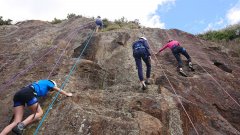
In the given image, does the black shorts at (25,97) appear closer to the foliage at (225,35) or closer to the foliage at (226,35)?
the foliage at (226,35)

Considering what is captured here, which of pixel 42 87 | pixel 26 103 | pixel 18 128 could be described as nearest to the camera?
pixel 18 128

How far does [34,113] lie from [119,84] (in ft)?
12.2

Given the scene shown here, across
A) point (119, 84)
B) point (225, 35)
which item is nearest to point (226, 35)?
point (225, 35)

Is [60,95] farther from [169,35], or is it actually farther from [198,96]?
[169,35]

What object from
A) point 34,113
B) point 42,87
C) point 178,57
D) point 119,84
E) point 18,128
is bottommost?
point 18,128

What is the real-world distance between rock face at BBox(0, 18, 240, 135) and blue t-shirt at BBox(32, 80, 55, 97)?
0.56 m

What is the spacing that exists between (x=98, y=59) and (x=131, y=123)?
21.1 feet

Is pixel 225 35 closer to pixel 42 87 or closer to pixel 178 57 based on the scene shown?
pixel 178 57

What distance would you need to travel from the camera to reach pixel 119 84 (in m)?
11.8

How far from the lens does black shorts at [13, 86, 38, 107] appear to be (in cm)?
869

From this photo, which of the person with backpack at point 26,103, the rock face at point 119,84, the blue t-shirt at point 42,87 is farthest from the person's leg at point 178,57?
the person with backpack at point 26,103

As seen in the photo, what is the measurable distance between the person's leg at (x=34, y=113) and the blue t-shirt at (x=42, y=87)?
1.14ft

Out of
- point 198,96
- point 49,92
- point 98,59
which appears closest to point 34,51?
point 98,59

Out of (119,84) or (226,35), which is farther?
(226,35)
